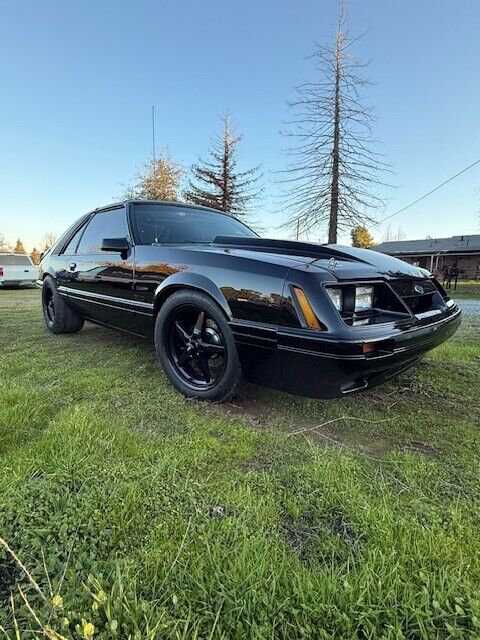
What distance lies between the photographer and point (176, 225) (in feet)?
10.7

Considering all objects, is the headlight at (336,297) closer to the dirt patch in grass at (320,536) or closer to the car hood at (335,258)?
the car hood at (335,258)

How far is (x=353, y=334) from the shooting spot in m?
1.76

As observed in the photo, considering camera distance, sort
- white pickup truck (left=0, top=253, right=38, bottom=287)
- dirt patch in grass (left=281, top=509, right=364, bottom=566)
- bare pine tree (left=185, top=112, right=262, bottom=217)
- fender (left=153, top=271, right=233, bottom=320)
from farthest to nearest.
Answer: bare pine tree (left=185, top=112, right=262, bottom=217) < white pickup truck (left=0, top=253, right=38, bottom=287) < fender (left=153, top=271, right=233, bottom=320) < dirt patch in grass (left=281, top=509, right=364, bottom=566)

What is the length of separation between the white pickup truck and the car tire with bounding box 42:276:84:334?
9947 mm

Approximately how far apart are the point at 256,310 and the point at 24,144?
1731 cm

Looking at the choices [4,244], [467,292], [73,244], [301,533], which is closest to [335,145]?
[467,292]

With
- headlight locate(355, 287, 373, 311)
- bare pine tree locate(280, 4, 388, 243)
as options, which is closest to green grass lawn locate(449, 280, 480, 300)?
bare pine tree locate(280, 4, 388, 243)

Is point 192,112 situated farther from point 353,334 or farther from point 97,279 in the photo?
point 353,334

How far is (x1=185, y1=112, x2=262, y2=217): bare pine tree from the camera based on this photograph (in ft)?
86.4

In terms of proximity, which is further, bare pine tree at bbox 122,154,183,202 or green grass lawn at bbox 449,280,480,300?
bare pine tree at bbox 122,154,183,202

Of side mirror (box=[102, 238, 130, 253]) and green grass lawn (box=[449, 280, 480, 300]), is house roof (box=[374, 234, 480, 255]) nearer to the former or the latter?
green grass lawn (box=[449, 280, 480, 300])

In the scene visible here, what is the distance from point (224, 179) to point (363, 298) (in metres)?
26.8

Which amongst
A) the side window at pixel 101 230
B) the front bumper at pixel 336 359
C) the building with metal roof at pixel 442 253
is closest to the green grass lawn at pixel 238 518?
the front bumper at pixel 336 359

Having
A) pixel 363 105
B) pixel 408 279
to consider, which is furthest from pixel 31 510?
pixel 363 105
